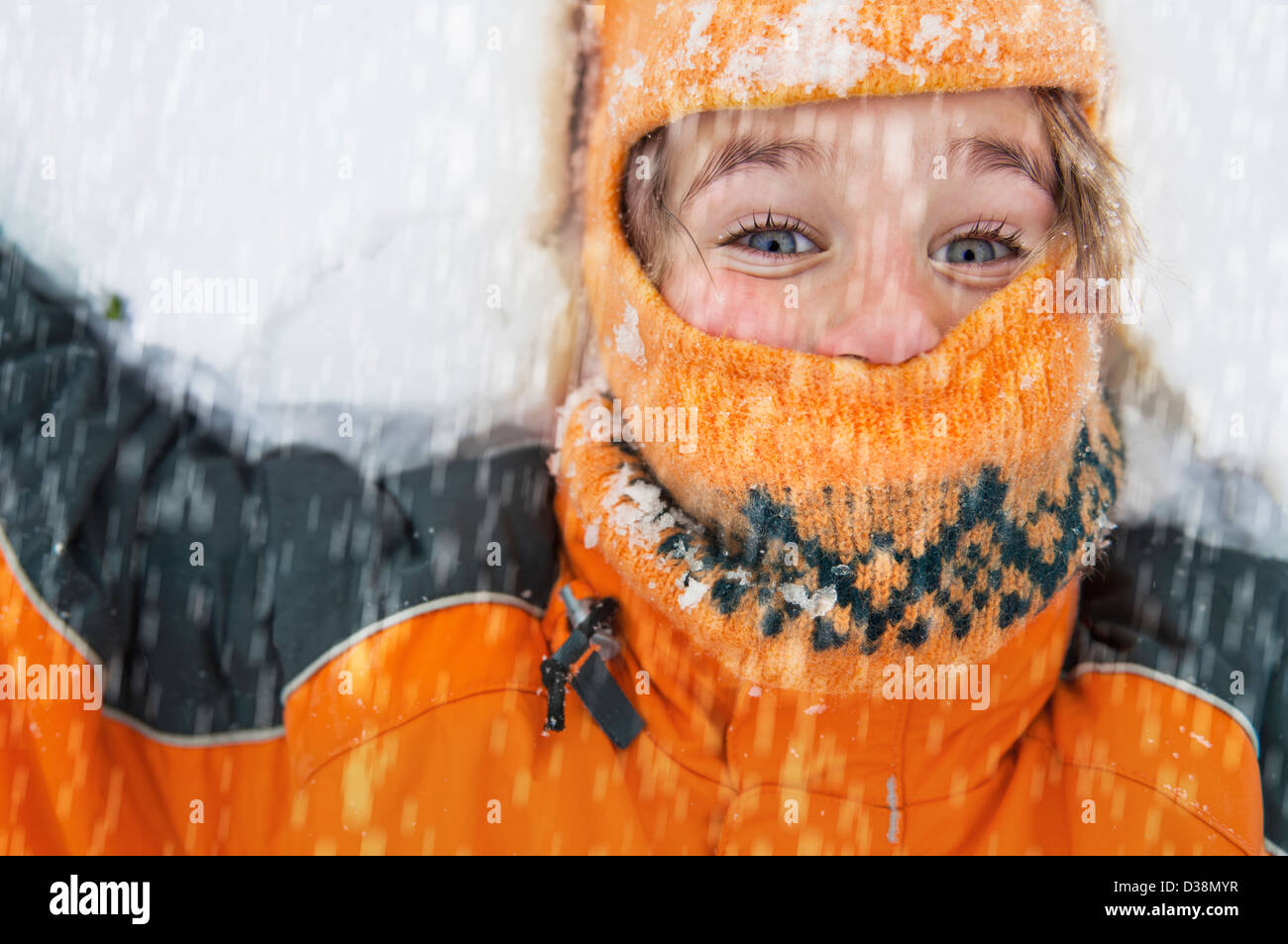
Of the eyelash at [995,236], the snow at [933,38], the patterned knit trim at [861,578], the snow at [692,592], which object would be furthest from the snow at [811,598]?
the snow at [933,38]

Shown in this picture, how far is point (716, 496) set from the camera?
1.07m

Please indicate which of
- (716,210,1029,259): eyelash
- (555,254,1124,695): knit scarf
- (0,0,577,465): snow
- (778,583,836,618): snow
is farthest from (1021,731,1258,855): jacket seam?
(0,0,577,465): snow

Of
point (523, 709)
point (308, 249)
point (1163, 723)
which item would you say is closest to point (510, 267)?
point (308, 249)

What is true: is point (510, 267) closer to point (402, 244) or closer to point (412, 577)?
point (402, 244)

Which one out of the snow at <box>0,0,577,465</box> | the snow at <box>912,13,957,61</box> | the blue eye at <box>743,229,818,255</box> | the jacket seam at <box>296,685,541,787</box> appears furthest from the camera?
the snow at <box>0,0,577,465</box>

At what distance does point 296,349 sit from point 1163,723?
147 centimetres

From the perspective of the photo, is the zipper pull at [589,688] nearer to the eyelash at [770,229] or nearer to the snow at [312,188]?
the snow at [312,188]

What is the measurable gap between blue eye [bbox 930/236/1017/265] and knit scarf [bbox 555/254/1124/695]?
0.23 ft

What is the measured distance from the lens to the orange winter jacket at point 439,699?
113 centimetres

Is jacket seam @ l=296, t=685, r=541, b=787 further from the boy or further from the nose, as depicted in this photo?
the nose

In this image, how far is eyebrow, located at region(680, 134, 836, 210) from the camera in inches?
38.5

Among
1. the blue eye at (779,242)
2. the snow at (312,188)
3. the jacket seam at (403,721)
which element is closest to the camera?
the blue eye at (779,242)

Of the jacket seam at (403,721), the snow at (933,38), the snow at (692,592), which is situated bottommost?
the jacket seam at (403,721)

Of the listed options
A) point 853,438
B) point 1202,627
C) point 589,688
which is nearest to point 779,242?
point 853,438
